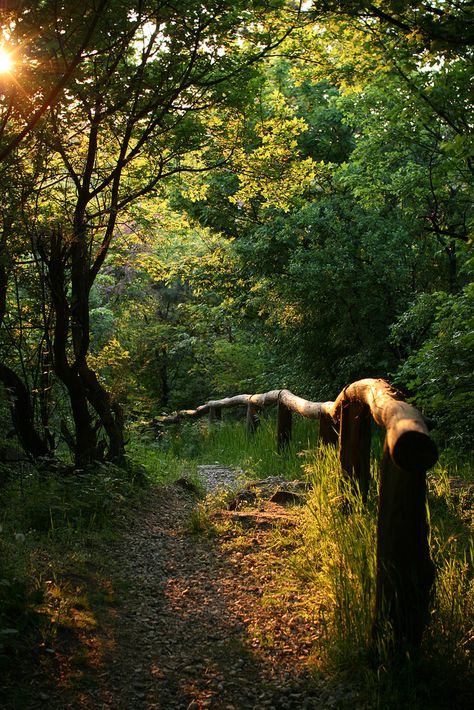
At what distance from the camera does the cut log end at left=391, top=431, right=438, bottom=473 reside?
2137mm

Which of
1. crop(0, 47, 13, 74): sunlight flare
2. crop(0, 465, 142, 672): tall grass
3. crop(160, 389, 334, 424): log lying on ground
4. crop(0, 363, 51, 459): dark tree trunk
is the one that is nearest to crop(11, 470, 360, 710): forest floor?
crop(0, 465, 142, 672): tall grass

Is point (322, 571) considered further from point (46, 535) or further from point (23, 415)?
point (23, 415)

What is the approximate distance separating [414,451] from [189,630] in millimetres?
1845

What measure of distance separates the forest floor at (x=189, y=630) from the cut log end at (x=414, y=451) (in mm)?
988

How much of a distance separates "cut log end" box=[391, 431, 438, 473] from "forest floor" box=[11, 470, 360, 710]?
0.99 m

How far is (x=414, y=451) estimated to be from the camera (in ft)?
7.05

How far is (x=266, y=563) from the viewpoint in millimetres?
4047

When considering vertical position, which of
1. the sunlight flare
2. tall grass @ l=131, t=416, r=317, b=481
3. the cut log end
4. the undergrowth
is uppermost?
the sunlight flare

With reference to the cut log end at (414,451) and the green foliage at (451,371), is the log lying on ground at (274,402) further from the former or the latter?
the cut log end at (414,451)

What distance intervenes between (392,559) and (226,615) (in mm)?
1385

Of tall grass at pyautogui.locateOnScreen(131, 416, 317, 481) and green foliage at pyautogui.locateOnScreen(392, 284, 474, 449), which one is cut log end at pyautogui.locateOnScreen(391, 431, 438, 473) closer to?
tall grass at pyautogui.locateOnScreen(131, 416, 317, 481)

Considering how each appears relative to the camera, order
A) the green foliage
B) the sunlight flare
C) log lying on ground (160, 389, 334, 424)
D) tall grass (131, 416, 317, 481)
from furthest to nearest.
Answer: tall grass (131, 416, 317, 481), the green foliage, log lying on ground (160, 389, 334, 424), the sunlight flare

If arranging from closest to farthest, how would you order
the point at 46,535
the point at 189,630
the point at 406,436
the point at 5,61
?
the point at 406,436
the point at 189,630
the point at 5,61
the point at 46,535

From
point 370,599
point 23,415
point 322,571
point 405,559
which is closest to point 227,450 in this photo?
point 23,415
